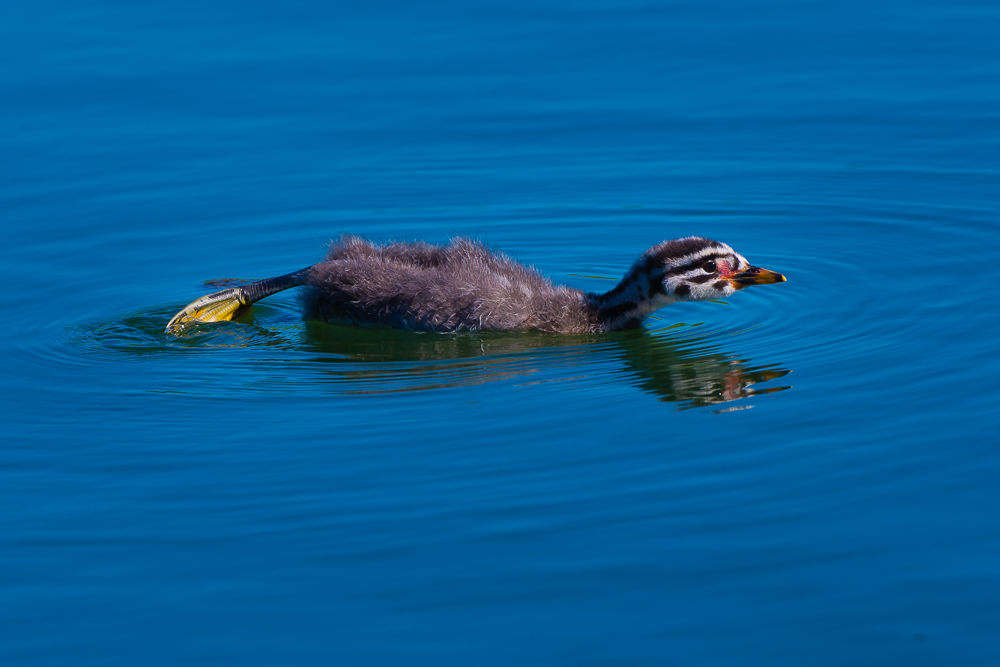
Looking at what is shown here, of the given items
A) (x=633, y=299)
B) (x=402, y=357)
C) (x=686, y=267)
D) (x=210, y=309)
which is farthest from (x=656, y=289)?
(x=210, y=309)

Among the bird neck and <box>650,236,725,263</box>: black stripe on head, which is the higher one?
<box>650,236,725,263</box>: black stripe on head

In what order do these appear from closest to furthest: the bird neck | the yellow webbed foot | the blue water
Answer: the blue water → the bird neck → the yellow webbed foot

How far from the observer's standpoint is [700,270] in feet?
36.7

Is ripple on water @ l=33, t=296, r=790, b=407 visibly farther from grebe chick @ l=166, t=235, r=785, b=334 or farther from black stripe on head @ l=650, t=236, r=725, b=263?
black stripe on head @ l=650, t=236, r=725, b=263

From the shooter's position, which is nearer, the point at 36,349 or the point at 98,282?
the point at 36,349

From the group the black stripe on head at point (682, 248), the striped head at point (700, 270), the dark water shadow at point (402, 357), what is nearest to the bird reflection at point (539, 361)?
the dark water shadow at point (402, 357)

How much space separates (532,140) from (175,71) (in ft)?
16.4

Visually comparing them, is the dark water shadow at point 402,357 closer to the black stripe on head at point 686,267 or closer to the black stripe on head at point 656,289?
the black stripe on head at point 656,289

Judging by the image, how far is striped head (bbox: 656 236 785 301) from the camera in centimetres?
1112

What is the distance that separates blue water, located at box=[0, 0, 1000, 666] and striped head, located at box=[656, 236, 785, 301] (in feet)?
1.07

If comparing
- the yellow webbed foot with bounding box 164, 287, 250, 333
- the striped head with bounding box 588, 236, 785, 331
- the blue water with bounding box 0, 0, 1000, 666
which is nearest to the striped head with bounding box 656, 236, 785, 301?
the striped head with bounding box 588, 236, 785, 331

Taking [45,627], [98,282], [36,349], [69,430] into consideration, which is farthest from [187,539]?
[98,282]

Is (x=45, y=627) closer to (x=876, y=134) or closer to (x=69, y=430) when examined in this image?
(x=69, y=430)

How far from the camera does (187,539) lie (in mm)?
7465
